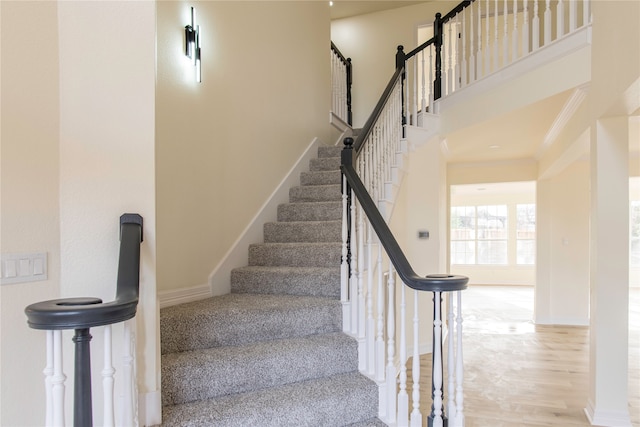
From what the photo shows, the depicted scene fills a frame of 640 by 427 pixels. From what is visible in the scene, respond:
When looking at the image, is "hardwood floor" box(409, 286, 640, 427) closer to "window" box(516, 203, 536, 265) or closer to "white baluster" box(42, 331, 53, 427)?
"white baluster" box(42, 331, 53, 427)

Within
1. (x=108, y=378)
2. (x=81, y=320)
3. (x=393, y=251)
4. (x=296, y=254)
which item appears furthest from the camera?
(x=296, y=254)

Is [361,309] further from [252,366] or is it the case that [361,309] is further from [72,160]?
[72,160]

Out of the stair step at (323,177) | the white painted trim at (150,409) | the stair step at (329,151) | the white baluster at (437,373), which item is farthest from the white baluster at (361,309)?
the stair step at (329,151)

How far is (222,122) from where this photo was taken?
2.94 metres

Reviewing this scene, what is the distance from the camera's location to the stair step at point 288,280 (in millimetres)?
2686

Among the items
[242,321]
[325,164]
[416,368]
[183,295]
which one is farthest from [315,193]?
[416,368]

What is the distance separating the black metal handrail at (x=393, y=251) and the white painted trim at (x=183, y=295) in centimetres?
129

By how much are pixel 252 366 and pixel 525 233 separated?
10.5 meters

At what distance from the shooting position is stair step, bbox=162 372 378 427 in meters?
1.72

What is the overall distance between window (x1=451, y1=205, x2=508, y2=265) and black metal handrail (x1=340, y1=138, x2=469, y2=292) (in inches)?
370

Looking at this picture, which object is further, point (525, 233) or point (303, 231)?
point (525, 233)

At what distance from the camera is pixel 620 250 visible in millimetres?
2760

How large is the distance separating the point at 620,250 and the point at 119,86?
10.9ft

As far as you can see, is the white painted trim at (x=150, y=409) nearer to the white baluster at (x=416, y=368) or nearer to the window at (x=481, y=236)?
the white baluster at (x=416, y=368)
